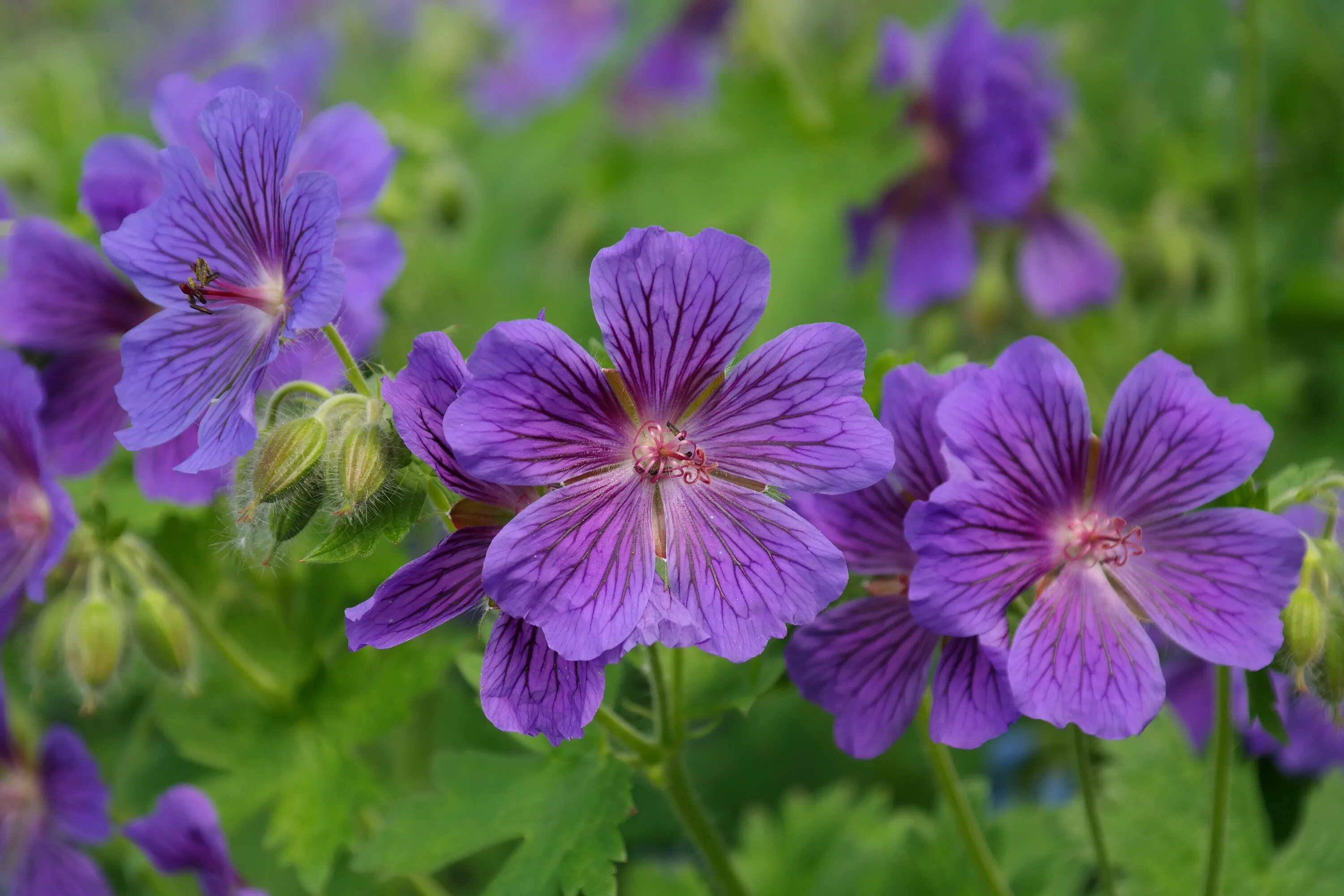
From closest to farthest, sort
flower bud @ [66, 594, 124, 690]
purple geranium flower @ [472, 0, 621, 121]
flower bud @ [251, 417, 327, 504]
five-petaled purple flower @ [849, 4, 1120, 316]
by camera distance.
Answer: flower bud @ [251, 417, 327, 504]
flower bud @ [66, 594, 124, 690]
five-petaled purple flower @ [849, 4, 1120, 316]
purple geranium flower @ [472, 0, 621, 121]

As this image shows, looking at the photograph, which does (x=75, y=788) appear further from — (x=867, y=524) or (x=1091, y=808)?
(x=1091, y=808)

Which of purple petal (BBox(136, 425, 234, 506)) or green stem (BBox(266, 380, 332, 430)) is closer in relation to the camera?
green stem (BBox(266, 380, 332, 430))

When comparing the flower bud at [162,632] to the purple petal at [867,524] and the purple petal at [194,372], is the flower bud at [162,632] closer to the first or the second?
the purple petal at [194,372]

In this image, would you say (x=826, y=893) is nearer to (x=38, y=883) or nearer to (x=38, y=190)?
(x=38, y=883)

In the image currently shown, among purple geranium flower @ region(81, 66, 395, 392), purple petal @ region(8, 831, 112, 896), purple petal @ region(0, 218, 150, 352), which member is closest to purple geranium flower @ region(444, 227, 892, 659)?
purple geranium flower @ region(81, 66, 395, 392)

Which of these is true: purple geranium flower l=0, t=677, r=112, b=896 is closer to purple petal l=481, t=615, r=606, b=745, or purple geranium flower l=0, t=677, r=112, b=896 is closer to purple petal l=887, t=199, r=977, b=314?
purple petal l=481, t=615, r=606, b=745

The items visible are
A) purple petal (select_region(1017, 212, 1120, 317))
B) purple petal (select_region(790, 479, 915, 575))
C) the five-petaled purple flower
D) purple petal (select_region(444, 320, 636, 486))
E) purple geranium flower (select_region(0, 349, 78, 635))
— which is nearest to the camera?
purple petal (select_region(444, 320, 636, 486))

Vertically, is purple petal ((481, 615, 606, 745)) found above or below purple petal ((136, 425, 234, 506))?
above
